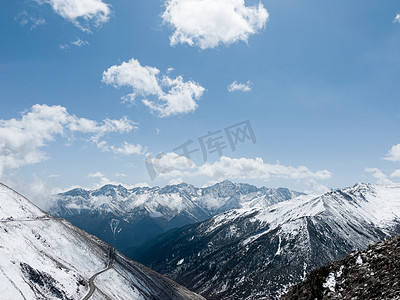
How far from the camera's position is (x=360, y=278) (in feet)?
75.4

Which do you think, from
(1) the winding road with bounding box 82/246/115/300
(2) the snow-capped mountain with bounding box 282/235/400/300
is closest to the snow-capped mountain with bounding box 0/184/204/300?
(1) the winding road with bounding box 82/246/115/300

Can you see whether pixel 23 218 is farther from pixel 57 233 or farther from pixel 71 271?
pixel 71 271

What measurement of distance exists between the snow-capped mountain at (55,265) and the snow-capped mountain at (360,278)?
6350cm

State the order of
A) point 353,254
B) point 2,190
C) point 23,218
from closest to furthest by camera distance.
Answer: point 353,254
point 23,218
point 2,190

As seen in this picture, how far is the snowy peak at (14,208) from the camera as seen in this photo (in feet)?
348

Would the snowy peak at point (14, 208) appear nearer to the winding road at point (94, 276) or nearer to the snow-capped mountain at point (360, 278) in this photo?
the winding road at point (94, 276)

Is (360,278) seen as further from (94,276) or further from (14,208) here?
(14,208)

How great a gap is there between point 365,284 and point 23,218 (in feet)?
415

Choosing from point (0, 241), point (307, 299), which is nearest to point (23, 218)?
point (0, 241)

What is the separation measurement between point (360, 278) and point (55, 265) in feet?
301

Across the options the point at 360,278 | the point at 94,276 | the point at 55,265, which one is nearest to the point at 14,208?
the point at 55,265

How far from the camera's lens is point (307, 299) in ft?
82.2

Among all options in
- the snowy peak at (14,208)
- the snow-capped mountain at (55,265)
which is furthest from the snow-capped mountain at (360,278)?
the snowy peak at (14,208)

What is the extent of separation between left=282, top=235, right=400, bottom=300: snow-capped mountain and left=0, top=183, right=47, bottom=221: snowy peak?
367 ft
